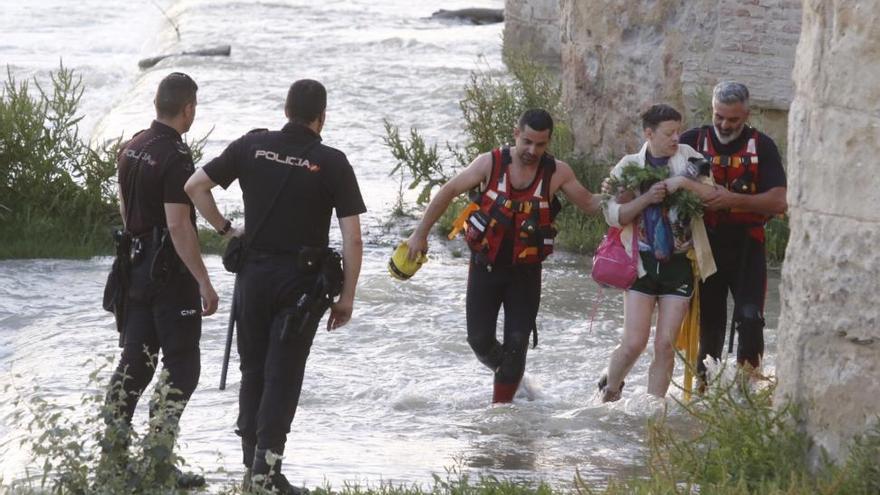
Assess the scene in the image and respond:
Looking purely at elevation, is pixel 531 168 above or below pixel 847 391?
above

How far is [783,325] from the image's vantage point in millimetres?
6484

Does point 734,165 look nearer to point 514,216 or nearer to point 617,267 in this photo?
point 617,267

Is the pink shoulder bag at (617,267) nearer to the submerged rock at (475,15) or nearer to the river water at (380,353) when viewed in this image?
the river water at (380,353)

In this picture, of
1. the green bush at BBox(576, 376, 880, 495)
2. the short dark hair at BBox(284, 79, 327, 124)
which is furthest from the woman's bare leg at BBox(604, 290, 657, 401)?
the short dark hair at BBox(284, 79, 327, 124)

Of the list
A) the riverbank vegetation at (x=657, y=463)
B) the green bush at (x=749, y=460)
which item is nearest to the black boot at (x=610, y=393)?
the riverbank vegetation at (x=657, y=463)

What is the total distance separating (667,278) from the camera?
7.82 m

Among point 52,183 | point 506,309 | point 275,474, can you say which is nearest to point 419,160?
point 52,183

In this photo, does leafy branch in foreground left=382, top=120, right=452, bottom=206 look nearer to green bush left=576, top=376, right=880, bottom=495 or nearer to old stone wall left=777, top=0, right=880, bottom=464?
green bush left=576, top=376, right=880, bottom=495

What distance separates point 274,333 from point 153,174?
91cm

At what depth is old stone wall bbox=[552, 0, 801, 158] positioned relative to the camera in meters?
11.8

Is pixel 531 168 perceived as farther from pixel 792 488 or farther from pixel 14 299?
pixel 14 299

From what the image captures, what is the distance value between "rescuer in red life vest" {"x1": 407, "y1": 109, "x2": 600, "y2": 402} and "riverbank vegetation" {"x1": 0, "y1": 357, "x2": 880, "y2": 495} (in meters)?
1.42

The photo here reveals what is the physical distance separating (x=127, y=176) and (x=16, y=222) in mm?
5408

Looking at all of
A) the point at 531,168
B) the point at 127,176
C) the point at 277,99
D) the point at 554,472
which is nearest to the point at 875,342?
the point at 554,472
